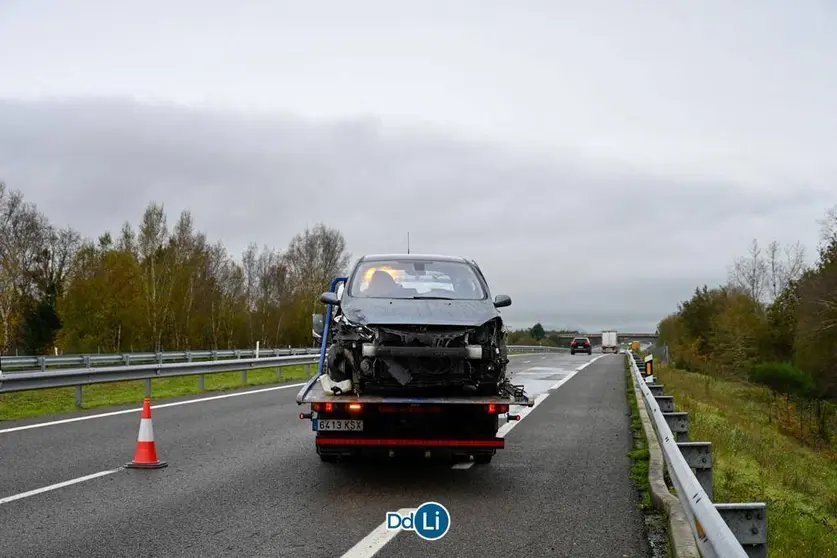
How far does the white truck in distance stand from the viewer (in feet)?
303

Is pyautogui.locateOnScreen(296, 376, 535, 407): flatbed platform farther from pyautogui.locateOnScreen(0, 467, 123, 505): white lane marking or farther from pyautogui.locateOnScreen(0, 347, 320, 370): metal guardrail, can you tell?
pyautogui.locateOnScreen(0, 347, 320, 370): metal guardrail

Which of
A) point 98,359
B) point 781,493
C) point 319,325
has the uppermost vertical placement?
point 319,325

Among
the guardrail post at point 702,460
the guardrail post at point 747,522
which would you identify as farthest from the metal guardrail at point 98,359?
the guardrail post at point 747,522

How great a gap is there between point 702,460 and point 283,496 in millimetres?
3589

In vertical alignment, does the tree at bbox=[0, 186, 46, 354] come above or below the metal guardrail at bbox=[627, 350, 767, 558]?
above

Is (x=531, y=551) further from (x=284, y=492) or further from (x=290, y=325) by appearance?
(x=290, y=325)

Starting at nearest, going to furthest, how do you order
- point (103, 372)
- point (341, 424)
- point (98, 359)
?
point (341, 424) → point (103, 372) → point (98, 359)

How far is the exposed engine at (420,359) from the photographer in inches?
294

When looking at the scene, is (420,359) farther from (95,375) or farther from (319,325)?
(95,375)

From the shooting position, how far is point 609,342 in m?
93.0

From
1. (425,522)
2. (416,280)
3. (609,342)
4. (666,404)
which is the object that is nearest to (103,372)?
(416,280)

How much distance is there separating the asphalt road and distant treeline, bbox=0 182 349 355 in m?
45.5

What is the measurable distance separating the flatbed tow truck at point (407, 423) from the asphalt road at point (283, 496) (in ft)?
1.36

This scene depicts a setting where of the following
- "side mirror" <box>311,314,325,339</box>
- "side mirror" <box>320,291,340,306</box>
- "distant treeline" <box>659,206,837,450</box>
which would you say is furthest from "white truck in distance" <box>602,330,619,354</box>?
"side mirror" <box>320,291,340,306</box>
